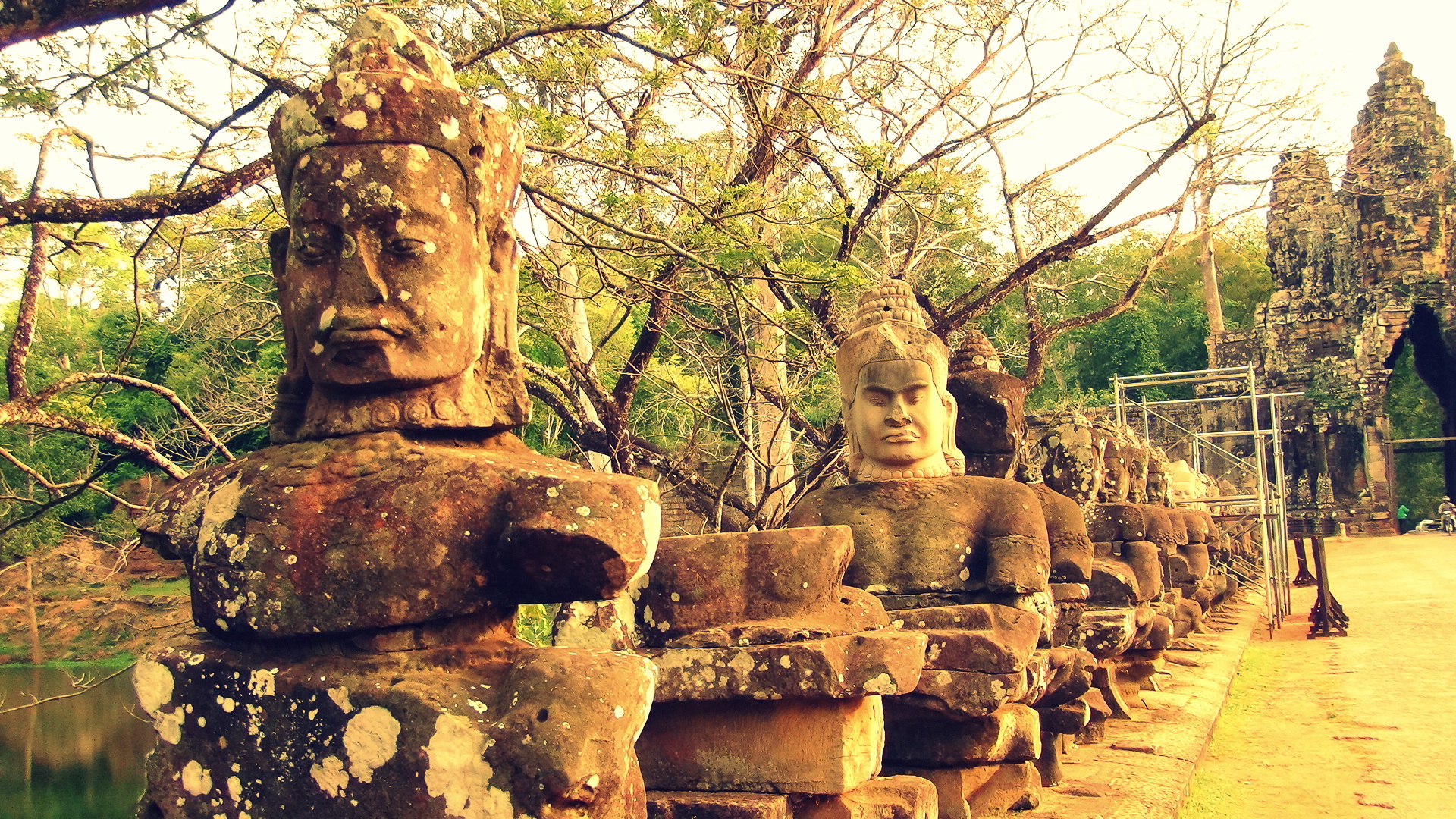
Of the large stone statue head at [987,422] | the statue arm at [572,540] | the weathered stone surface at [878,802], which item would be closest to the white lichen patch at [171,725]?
the statue arm at [572,540]

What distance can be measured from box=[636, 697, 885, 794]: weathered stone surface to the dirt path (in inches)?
124

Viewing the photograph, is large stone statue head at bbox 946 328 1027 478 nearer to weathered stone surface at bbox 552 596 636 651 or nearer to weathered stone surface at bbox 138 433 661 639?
weathered stone surface at bbox 552 596 636 651

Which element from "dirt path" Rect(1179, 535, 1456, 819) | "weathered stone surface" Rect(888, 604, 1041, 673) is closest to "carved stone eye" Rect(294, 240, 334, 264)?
"weathered stone surface" Rect(888, 604, 1041, 673)

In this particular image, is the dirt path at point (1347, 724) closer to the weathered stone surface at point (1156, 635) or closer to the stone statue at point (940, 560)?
the weathered stone surface at point (1156, 635)

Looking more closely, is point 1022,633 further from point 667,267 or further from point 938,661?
point 667,267

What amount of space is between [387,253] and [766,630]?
134 cm

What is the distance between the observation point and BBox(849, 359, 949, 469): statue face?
4820 mm

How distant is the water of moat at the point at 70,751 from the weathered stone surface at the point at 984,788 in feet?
21.4

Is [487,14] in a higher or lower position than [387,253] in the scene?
higher

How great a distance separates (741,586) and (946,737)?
1.50 meters

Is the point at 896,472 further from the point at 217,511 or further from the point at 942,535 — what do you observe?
the point at 217,511

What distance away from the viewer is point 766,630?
3084 millimetres

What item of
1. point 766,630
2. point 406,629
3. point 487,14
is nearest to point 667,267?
point 487,14

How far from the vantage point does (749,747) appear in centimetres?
314
